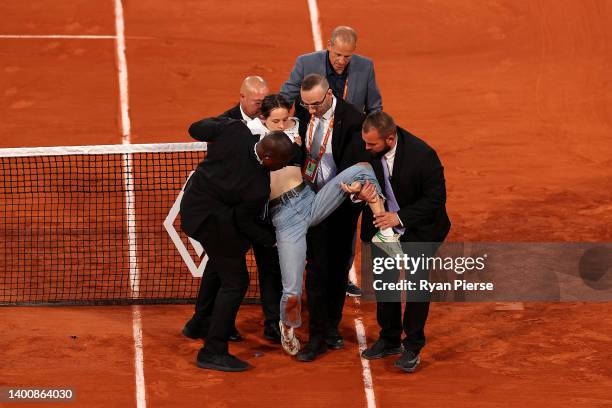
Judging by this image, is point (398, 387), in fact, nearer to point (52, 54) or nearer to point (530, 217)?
point (530, 217)

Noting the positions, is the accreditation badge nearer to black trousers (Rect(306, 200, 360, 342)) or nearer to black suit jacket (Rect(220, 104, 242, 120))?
black trousers (Rect(306, 200, 360, 342))

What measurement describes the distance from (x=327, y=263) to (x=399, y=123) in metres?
5.23

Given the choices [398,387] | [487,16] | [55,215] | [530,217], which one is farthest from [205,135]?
[487,16]

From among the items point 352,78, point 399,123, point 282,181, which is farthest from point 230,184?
point 399,123

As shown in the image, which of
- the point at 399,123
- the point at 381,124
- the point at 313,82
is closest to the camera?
the point at 381,124

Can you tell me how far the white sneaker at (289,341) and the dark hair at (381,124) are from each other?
2140 mm

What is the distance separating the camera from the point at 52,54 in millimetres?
18078

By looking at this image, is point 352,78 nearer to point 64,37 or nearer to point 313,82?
point 313,82

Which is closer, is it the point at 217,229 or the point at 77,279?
the point at 217,229

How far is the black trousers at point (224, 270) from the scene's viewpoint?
36.7 feet

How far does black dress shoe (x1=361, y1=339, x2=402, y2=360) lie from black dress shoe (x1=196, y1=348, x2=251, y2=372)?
1.15m

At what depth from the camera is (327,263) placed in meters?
11.7

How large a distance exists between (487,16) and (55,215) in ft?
24.9

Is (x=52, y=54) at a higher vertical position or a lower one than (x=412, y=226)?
higher
